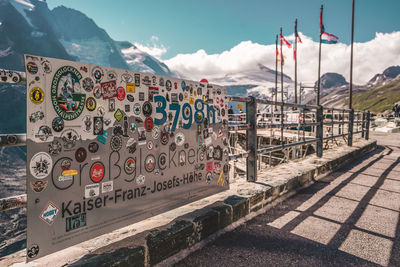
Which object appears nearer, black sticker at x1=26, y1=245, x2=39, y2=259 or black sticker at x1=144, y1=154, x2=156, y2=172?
black sticker at x1=26, y1=245, x2=39, y2=259

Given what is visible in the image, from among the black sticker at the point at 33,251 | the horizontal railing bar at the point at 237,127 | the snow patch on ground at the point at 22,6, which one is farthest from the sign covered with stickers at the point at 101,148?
the snow patch on ground at the point at 22,6

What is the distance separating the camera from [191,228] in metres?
2.01

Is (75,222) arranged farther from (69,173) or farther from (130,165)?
(130,165)

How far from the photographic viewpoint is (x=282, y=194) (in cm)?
335

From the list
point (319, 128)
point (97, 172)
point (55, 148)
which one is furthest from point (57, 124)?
point (319, 128)

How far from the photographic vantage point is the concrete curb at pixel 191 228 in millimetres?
1571

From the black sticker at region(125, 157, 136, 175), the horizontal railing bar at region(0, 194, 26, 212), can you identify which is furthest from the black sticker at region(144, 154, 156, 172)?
the horizontal railing bar at region(0, 194, 26, 212)

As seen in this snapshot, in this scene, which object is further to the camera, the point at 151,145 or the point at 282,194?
the point at 282,194

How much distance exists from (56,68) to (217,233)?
72.2 inches

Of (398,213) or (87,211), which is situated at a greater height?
(87,211)

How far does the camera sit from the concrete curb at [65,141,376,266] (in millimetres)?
1571

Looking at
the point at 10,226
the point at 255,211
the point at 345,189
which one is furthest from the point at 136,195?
the point at 10,226

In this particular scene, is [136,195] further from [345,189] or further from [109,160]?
[345,189]

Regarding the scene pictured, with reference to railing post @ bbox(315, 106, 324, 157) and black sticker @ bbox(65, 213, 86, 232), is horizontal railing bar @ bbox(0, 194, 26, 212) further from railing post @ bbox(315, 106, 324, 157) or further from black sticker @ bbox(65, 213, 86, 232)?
railing post @ bbox(315, 106, 324, 157)
